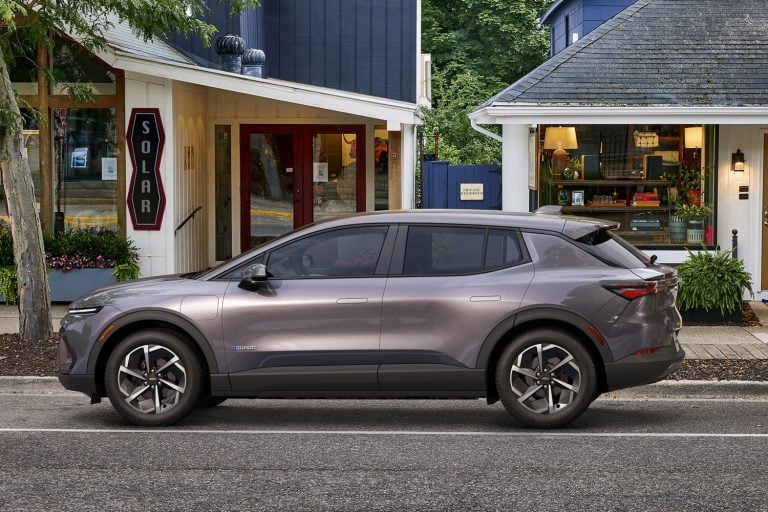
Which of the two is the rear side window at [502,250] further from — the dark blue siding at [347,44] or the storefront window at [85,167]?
the dark blue siding at [347,44]

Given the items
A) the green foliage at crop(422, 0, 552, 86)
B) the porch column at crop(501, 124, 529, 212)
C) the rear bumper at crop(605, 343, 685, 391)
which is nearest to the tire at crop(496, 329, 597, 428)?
the rear bumper at crop(605, 343, 685, 391)

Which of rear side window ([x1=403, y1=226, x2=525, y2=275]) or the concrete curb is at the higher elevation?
rear side window ([x1=403, y1=226, x2=525, y2=275])

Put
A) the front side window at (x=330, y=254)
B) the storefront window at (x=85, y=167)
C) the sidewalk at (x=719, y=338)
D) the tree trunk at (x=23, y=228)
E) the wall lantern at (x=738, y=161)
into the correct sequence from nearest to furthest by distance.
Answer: the front side window at (x=330, y=254) → the sidewalk at (x=719, y=338) → the tree trunk at (x=23, y=228) → the wall lantern at (x=738, y=161) → the storefront window at (x=85, y=167)

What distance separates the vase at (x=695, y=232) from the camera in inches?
Result: 633

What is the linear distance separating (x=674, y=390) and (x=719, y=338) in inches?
125

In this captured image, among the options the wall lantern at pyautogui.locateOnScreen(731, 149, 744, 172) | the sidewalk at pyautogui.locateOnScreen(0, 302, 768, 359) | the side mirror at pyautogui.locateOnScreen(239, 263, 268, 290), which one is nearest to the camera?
the side mirror at pyautogui.locateOnScreen(239, 263, 268, 290)

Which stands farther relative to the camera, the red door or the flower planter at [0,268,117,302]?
the red door

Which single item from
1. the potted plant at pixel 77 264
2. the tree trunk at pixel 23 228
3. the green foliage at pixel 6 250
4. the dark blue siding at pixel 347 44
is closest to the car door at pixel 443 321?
the tree trunk at pixel 23 228

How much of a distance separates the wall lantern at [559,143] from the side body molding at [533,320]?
7.41m

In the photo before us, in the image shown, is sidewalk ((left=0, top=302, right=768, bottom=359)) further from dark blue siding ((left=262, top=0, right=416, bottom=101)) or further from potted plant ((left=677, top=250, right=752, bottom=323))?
dark blue siding ((left=262, top=0, right=416, bottom=101))

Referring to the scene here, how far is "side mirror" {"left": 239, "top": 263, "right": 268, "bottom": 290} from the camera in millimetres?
8852

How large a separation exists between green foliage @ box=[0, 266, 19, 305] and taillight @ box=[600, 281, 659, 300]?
9.75 meters

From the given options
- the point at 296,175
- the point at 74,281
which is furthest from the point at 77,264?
the point at 296,175

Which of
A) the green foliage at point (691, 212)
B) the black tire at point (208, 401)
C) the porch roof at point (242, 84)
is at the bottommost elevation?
the black tire at point (208, 401)
